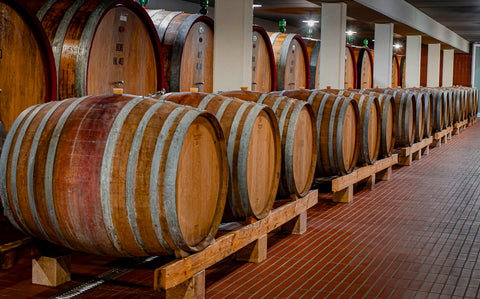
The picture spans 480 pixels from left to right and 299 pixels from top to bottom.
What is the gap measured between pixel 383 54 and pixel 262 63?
6363 mm


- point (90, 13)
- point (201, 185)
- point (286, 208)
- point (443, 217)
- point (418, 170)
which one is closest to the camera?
point (201, 185)

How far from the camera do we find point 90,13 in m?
A: 4.75

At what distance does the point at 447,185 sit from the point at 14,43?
17.3 feet

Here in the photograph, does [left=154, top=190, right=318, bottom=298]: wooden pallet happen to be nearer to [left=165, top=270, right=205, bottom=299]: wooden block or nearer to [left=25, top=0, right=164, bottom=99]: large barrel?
[left=165, top=270, right=205, bottom=299]: wooden block

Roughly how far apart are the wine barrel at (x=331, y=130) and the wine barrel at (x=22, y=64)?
2513 millimetres

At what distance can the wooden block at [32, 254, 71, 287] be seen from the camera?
3312 mm

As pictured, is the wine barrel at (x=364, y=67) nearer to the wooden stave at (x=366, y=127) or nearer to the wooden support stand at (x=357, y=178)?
the wooden support stand at (x=357, y=178)

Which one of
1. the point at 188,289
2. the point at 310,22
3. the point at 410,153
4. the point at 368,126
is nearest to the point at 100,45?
the point at 188,289

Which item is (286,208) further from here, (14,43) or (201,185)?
(14,43)

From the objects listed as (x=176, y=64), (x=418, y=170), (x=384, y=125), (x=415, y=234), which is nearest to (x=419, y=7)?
(x=418, y=170)

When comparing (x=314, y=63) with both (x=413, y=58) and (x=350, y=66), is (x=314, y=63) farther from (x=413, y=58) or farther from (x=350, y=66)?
(x=413, y=58)

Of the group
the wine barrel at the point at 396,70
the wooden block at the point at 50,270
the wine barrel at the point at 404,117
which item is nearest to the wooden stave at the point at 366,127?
the wine barrel at the point at 404,117

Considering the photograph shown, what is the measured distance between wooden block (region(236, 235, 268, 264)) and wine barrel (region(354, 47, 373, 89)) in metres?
10.2

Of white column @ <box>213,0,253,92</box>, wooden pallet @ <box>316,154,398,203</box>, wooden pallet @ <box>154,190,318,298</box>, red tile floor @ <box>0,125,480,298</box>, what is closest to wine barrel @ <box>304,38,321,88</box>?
wooden pallet @ <box>316,154,398,203</box>
